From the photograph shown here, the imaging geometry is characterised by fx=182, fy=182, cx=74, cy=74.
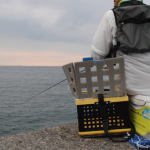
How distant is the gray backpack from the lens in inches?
87.0

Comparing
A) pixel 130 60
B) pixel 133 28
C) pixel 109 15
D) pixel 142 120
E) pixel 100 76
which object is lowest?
pixel 142 120

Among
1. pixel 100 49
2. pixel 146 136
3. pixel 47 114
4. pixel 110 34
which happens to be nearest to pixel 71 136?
pixel 146 136

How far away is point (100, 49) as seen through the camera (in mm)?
2436

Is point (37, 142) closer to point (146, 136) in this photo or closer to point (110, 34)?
point (146, 136)

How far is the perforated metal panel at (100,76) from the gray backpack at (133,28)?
220mm

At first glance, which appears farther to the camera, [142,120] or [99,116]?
[99,116]

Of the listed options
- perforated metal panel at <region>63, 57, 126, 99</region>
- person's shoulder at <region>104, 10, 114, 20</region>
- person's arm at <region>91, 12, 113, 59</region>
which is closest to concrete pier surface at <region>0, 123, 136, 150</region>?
perforated metal panel at <region>63, 57, 126, 99</region>

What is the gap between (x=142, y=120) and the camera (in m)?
2.25

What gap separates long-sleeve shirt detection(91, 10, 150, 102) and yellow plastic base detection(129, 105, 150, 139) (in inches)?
6.6

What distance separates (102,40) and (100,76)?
1.66 feet

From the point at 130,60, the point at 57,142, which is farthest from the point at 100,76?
the point at 57,142

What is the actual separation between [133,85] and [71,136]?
3.56 feet

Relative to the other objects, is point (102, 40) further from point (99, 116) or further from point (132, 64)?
point (99, 116)

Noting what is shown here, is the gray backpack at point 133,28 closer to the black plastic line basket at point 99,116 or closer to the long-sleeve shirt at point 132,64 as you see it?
the long-sleeve shirt at point 132,64
